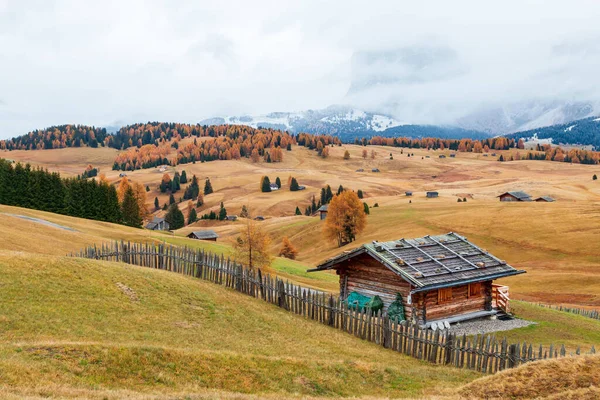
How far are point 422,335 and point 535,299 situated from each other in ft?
118

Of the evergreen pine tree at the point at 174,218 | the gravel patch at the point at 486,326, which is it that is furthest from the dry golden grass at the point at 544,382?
the evergreen pine tree at the point at 174,218

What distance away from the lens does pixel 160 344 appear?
1816cm

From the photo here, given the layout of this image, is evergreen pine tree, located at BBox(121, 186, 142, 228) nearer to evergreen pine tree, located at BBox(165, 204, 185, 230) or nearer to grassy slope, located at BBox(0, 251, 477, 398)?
evergreen pine tree, located at BBox(165, 204, 185, 230)

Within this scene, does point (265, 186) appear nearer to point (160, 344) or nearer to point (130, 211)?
point (130, 211)

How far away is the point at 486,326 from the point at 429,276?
16.5ft

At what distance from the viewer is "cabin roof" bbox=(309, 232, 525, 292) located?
29.9 m

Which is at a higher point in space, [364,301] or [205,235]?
[364,301]

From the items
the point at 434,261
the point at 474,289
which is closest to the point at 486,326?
the point at 474,289

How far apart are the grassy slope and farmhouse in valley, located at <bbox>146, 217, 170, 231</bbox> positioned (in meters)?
98.6

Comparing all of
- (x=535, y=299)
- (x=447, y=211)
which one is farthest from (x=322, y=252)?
(x=535, y=299)

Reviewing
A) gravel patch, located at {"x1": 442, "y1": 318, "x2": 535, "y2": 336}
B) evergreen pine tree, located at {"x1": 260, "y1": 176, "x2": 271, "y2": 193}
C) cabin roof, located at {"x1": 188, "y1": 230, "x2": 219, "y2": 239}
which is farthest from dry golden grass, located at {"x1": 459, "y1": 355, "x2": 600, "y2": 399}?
evergreen pine tree, located at {"x1": 260, "y1": 176, "x2": 271, "y2": 193}

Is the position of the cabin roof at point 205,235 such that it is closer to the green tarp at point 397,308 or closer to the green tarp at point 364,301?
the green tarp at point 364,301

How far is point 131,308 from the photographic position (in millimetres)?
22312

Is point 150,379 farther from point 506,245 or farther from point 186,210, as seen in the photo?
point 186,210
